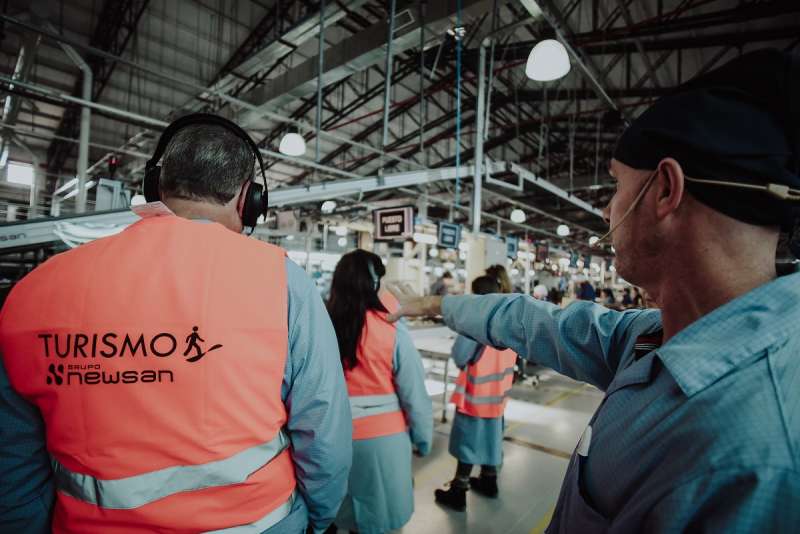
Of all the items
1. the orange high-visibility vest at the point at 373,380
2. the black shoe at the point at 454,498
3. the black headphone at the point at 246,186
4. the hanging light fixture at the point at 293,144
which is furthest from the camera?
the hanging light fixture at the point at 293,144

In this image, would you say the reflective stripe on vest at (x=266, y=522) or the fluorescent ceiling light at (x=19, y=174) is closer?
the reflective stripe on vest at (x=266, y=522)

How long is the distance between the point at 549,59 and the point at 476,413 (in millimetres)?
3687

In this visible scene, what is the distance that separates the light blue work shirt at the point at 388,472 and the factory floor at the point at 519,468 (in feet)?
2.97

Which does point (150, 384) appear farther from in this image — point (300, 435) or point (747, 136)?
point (747, 136)

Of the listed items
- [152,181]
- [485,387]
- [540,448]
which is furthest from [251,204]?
[540,448]

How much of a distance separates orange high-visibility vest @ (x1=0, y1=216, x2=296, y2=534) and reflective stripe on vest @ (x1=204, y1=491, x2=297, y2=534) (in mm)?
11

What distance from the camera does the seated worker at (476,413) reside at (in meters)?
3.44

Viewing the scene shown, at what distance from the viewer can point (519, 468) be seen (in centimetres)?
419

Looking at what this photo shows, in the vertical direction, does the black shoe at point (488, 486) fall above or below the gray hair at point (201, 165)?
below

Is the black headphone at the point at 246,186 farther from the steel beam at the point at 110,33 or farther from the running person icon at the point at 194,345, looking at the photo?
the steel beam at the point at 110,33

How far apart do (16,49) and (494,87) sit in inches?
479

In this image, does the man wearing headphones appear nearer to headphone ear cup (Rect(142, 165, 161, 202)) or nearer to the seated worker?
headphone ear cup (Rect(142, 165, 161, 202))

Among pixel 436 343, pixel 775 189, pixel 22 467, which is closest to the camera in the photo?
pixel 775 189

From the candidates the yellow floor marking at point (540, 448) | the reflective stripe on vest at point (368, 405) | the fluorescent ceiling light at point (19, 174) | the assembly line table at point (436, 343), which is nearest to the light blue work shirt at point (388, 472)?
the reflective stripe on vest at point (368, 405)
